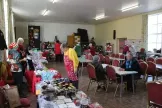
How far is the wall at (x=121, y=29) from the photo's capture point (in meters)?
12.0

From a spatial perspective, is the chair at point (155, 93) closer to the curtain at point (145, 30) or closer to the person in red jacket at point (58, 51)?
the curtain at point (145, 30)

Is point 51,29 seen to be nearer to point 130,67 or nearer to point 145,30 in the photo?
point 145,30

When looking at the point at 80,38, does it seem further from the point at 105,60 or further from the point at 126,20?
the point at 105,60

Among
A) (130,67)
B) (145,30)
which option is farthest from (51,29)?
(130,67)

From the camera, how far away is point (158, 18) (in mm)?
10852

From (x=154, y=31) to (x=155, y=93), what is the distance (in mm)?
8749

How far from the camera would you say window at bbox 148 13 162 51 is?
1077 cm

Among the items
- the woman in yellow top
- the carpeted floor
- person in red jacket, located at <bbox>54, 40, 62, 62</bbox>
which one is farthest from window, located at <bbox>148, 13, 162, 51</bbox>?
the woman in yellow top

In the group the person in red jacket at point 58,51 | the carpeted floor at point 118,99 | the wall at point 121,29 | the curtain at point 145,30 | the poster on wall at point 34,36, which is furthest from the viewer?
the poster on wall at point 34,36

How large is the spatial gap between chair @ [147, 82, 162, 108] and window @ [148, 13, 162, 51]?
320 inches

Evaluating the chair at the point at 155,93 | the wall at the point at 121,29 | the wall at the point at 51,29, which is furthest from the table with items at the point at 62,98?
the wall at the point at 51,29

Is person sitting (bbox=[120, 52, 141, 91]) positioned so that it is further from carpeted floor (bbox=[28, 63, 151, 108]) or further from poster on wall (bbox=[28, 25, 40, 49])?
poster on wall (bbox=[28, 25, 40, 49])

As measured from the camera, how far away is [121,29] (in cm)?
1390

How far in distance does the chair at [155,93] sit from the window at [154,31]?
8.12 metres
